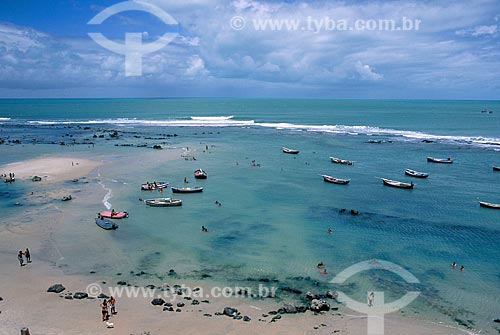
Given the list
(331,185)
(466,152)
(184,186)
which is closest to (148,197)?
(184,186)

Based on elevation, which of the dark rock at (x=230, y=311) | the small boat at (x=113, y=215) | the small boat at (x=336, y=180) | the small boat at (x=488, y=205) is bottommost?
the dark rock at (x=230, y=311)

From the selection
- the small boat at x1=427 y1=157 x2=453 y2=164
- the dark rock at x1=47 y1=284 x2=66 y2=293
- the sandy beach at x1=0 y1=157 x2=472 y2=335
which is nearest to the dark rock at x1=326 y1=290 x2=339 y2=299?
the sandy beach at x1=0 y1=157 x2=472 y2=335

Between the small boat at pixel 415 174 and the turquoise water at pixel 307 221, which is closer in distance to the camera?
the turquoise water at pixel 307 221

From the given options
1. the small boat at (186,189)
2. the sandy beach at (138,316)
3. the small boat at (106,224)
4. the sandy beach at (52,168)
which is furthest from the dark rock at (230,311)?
the sandy beach at (52,168)

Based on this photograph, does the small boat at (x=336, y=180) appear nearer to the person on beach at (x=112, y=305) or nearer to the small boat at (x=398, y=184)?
the small boat at (x=398, y=184)

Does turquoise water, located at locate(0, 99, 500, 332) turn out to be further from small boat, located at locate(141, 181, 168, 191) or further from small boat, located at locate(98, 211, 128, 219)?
small boat, located at locate(141, 181, 168, 191)

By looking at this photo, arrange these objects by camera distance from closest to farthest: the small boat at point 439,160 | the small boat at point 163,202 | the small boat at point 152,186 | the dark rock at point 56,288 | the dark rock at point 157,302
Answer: the dark rock at point 157,302
the dark rock at point 56,288
the small boat at point 163,202
the small boat at point 152,186
the small boat at point 439,160

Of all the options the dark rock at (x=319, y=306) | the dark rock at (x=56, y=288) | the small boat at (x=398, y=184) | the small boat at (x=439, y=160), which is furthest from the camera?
the small boat at (x=439, y=160)
